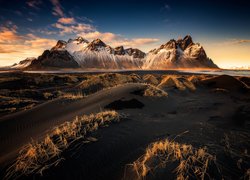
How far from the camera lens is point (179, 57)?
172250 millimetres

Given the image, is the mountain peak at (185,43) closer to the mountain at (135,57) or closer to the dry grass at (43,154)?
the mountain at (135,57)

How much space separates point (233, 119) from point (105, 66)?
161007 millimetres

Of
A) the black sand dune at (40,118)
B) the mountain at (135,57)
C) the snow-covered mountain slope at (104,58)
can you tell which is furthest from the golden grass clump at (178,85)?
the snow-covered mountain slope at (104,58)

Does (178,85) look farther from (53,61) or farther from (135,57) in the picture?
(135,57)

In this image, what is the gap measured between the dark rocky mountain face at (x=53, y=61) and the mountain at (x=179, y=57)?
81.8 metres

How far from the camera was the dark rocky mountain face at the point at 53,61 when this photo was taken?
126938 mm

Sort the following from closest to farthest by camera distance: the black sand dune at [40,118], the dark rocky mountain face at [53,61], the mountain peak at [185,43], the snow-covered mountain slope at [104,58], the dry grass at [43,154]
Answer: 1. the dry grass at [43,154]
2. the black sand dune at [40,118]
3. the dark rocky mountain face at [53,61]
4. the snow-covered mountain slope at [104,58]
5. the mountain peak at [185,43]

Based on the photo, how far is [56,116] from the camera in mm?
6105

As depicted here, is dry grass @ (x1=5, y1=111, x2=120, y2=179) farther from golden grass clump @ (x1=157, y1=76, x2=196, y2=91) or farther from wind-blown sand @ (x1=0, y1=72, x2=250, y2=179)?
golden grass clump @ (x1=157, y1=76, x2=196, y2=91)

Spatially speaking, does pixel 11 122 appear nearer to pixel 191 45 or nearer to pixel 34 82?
pixel 34 82

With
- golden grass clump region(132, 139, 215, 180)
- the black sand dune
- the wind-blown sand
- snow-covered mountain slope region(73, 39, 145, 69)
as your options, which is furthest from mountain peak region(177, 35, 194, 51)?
golden grass clump region(132, 139, 215, 180)

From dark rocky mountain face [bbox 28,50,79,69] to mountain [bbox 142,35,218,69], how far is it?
3220 inches

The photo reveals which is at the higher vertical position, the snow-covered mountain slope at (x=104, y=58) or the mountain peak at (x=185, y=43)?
the mountain peak at (x=185, y=43)

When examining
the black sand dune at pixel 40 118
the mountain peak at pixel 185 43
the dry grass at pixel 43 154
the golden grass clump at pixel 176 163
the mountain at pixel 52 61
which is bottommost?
the mountain at pixel 52 61
